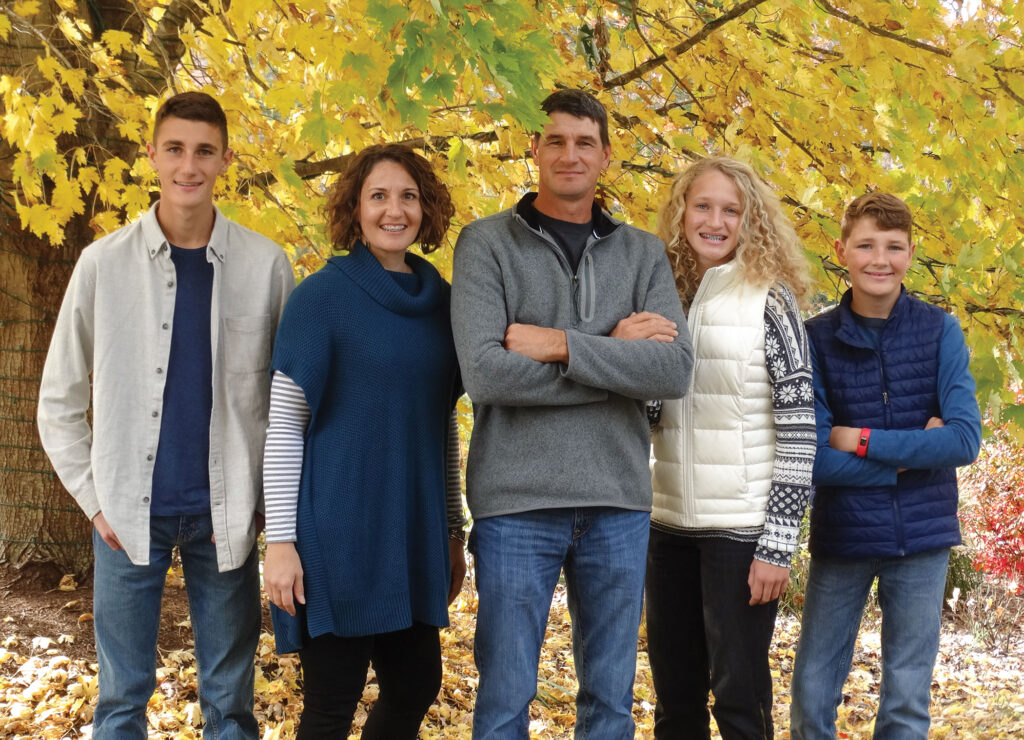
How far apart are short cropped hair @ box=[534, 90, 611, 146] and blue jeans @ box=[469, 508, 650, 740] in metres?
1.03

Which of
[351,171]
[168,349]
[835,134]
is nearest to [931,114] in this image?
[835,134]

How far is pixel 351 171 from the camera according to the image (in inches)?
94.6

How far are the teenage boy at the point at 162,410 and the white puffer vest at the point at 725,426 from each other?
113cm

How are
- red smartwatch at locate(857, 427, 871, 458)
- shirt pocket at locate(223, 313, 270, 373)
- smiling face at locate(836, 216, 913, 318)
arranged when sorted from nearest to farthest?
shirt pocket at locate(223, 313, 270, 373) < red smartwatch at locate(857, 427, 871, 458) < smiling face at locate(836, 216, 913, 318)

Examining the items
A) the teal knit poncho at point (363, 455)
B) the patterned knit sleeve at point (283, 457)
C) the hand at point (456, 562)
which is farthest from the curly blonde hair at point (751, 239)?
the patterned knit sleeve at point (283, 457)

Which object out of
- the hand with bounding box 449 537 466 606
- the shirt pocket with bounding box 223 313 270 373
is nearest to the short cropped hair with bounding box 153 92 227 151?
the shirt pocket with bounding box 223 313 270 373

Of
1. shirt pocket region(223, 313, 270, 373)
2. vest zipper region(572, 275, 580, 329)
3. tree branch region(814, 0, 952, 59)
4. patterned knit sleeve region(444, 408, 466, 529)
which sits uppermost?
tree branch region(814, 0, 952, 59)

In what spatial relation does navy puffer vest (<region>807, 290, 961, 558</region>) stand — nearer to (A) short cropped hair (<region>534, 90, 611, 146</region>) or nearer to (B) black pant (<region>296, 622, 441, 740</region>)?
(A) short cropped hair (<region>534, 90, 611, 146</region>)

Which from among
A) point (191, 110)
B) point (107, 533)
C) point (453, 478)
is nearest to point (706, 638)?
point (453, 478)

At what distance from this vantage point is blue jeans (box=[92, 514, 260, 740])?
2371 millimetres

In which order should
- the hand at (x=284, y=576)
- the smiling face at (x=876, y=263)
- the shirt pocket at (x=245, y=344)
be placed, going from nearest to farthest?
the hand at (x=284, y=576), the shirt pocket at (x=245, y=344), the smiling face at (x=876, y=263)

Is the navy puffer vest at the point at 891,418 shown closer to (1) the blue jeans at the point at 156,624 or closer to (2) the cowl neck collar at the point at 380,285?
(2) the cowl neck collar at the point at 380,285

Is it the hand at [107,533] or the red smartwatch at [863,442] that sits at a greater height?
the red smartwatch at [863,442]

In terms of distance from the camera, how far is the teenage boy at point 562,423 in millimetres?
2254
